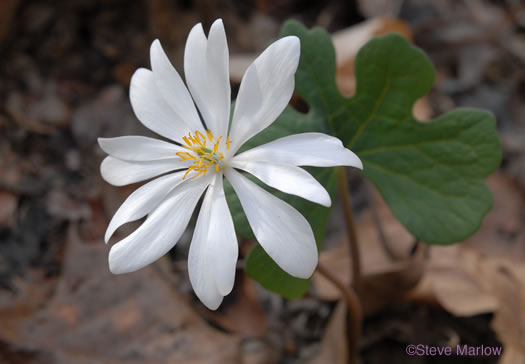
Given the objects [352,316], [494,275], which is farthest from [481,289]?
[352,316]

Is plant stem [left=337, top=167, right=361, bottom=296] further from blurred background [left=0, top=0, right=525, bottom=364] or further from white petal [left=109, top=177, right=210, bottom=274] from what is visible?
white petal [left=109, top=177, right=210, bottom=274]

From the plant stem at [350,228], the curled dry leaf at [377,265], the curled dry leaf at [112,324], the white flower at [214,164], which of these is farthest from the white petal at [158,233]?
the curled dry leaf at [377,265]

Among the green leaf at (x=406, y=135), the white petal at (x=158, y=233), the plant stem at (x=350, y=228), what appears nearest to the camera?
the white petal at (x=158, y=233)

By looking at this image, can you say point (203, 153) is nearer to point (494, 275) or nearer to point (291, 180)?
point (291, 180)

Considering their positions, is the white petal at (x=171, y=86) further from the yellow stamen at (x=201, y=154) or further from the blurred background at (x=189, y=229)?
the blurred background at (x=189, y=229)

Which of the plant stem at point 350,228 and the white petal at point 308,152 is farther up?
the white petal at point 308,152

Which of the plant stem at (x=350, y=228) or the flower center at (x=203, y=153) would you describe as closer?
the flower center at (x=203, y=153)

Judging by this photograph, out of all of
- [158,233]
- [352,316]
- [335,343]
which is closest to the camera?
[158,233]
